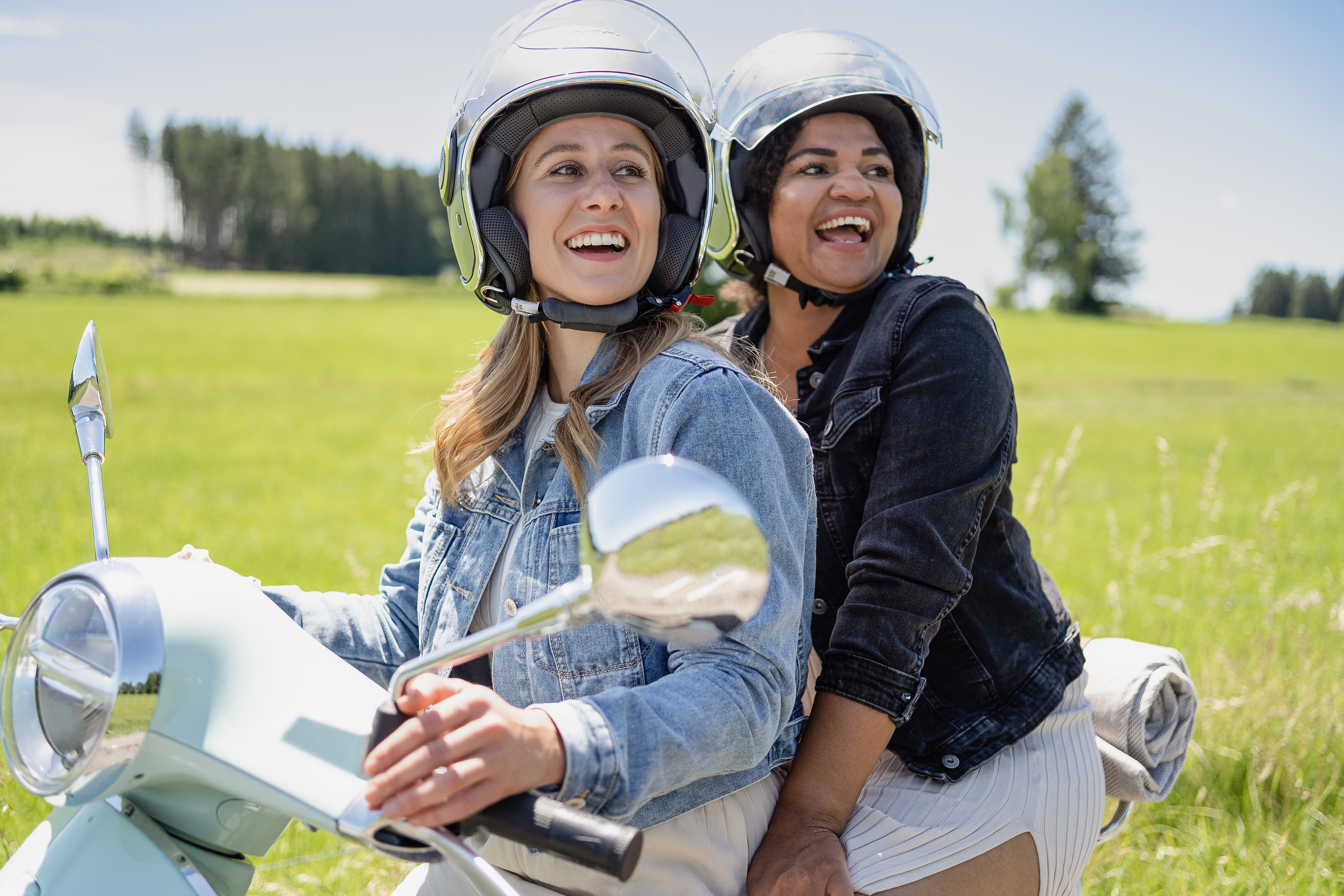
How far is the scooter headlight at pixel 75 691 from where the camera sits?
113 centimetres

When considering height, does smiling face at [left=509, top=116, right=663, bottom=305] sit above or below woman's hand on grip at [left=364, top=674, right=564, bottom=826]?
above

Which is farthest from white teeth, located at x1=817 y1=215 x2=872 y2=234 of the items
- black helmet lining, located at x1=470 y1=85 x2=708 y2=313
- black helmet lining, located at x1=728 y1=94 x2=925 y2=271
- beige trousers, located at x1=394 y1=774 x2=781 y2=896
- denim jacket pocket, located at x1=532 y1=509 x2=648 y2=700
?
beige trousers, located at x1=394 y1=774 x2=781 y2=896

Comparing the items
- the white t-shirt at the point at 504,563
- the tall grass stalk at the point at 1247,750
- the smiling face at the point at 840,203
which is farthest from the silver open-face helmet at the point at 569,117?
the tall grass stalk at the point at 1247,750

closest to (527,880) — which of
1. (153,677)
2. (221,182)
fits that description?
(153,677)

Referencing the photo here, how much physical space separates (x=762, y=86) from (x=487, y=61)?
0.87 m

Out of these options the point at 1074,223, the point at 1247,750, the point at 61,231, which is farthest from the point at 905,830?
the point at 1074,223

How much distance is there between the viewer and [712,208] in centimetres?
204

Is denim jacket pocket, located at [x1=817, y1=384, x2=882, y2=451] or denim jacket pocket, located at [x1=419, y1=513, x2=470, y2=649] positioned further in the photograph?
denim jacket pocket, located at [x1=817, y1=384, x2=882, y2=451]

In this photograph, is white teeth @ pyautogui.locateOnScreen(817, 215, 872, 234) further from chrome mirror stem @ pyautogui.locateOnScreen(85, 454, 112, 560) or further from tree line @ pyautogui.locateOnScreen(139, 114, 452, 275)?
tree line @ pyautogui.locateOnScreen(139, 114, 452, 275)

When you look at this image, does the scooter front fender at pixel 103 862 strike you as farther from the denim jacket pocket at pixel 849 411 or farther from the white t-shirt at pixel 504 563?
the denim jacket pocket at pixel 849 411

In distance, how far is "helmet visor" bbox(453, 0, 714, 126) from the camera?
69.8 inches

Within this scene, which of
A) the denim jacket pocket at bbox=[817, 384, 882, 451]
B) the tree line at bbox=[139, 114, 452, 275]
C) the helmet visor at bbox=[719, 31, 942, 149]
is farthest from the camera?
the tree line at bbox=[139, 114, 452, 275]

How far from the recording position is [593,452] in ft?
5.58

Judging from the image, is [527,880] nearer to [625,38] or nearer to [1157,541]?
[625,38]
